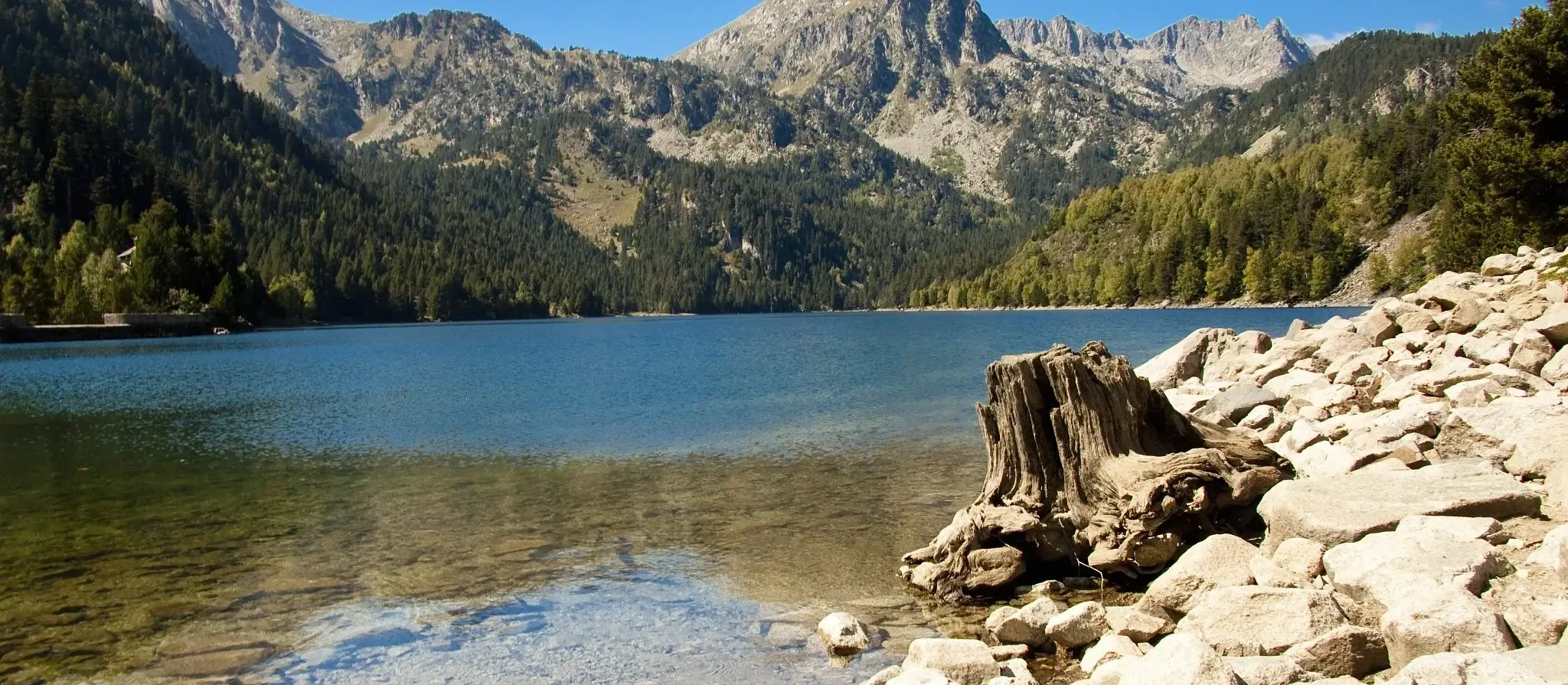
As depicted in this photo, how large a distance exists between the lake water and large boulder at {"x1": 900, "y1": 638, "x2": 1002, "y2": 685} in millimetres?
1405

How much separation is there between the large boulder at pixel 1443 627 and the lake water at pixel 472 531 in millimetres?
5522

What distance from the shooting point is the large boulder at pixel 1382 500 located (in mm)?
11664

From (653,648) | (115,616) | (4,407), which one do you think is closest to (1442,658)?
(653,648)

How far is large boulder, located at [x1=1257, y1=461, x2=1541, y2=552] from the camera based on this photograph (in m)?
11.7

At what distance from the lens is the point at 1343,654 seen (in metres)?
8.99

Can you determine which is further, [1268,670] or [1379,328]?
[1379,328]

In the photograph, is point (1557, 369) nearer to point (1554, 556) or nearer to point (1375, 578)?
point (1554, 556)

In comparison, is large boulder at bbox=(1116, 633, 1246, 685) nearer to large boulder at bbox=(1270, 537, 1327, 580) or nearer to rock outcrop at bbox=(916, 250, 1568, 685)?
rock outcrop at bbox=(916, 250, 1568, 685)

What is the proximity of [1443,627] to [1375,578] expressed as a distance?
A: 1.36 m

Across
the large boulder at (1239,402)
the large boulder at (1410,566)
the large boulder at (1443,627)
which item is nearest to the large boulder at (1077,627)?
the large boulder at (1410,566)

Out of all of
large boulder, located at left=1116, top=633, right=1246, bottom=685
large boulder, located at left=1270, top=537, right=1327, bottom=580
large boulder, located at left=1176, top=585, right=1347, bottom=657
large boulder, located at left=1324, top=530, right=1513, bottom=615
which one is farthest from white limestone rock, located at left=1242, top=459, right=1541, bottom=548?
large boulder, located at left=1116, top=633, right=1246, bottom=685

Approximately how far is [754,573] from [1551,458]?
1147 cm

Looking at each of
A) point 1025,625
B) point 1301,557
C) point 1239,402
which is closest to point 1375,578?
point 1301,557

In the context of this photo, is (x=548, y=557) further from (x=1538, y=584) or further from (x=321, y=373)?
(x=321, y=373)
